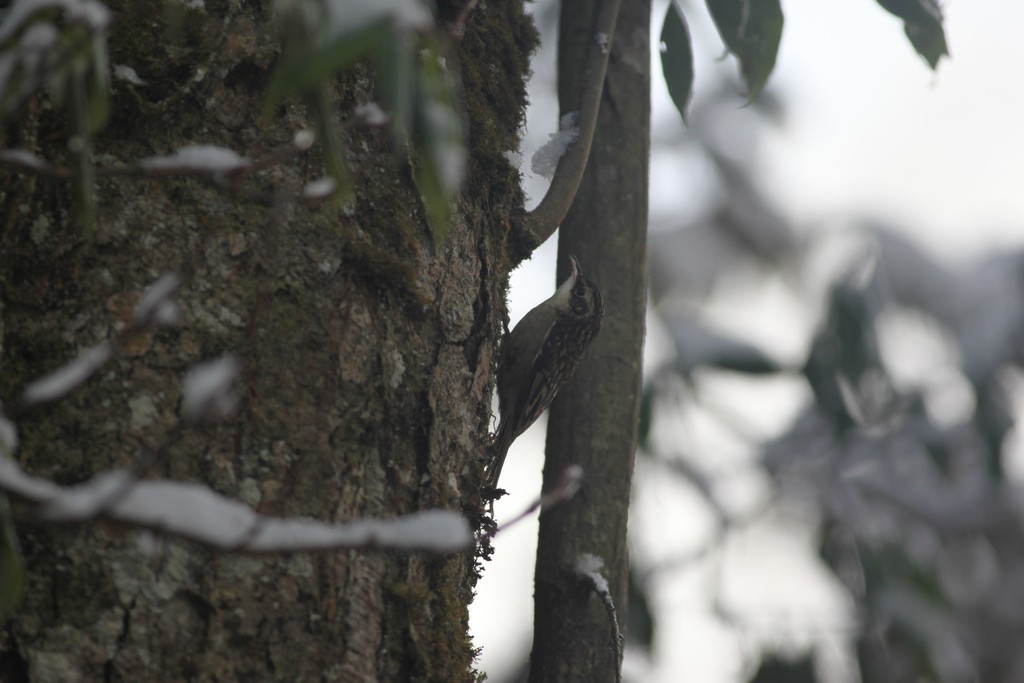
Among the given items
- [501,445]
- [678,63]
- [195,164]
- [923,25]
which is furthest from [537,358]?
[195,164]

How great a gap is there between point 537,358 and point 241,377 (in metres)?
2.25

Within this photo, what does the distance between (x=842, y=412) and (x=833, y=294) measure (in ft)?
1.47

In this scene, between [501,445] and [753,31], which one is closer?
[753,31]

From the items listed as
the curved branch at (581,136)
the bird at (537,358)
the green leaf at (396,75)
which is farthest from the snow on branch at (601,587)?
the green leaf at (396,75)

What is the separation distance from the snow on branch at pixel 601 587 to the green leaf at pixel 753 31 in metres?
1.19

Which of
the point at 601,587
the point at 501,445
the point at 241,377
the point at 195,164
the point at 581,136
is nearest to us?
the point at 195,164

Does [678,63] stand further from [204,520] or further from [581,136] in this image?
[204,520]

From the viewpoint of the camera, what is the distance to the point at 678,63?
2957mm

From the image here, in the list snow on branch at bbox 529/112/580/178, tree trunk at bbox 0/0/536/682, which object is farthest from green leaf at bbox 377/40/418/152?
snow on branch at bbox 529/112/580/178

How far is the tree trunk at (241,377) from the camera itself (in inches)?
55.9

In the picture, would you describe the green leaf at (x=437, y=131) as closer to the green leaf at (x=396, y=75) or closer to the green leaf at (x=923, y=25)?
the green leaf at (x=396, y=75)

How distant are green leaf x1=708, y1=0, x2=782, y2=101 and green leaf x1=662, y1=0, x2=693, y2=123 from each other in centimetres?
17

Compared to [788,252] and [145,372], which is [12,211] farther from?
[788,252]

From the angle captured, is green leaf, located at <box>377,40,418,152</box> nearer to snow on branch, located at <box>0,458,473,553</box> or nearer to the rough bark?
snow on branch, located at <box>0,458,473,553</box>
